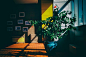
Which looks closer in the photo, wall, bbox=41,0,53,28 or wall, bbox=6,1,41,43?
wall, bbox=41,0,53,28

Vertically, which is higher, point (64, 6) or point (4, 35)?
point (64, 6)

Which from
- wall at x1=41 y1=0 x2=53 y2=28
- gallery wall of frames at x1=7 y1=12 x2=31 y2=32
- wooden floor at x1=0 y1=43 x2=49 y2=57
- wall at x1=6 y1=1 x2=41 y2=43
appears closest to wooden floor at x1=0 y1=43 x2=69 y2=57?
wooden floor at x1=0 y1=43 x2=49 y2=57

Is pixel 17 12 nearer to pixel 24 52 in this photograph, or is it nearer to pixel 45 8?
pixel 45 8

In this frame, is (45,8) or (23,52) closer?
(23,52)

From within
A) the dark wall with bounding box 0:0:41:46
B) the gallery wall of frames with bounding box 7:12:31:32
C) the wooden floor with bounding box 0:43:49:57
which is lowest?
the wooden floor with bounding box 0:43:49:57

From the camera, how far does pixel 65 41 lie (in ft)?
10.1

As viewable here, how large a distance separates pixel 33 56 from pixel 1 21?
4071 millimetres

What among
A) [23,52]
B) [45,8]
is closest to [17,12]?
[45,8]

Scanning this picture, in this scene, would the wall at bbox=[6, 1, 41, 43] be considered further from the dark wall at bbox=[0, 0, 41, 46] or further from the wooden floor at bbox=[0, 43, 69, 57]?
the wooden floor at bbox=[0, 43, 69, 57]

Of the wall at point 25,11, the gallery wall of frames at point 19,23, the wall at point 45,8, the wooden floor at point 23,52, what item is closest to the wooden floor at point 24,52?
the wooden floor at point 23,52

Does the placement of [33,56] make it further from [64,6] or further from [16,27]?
[16,27]

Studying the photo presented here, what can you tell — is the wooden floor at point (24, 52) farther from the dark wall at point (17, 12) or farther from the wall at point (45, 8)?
the dark wall at point (17, 12)

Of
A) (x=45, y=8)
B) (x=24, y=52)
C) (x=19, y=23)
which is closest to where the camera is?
(x=24, y=52)

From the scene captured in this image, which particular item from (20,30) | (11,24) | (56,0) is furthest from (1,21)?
(56,0)
